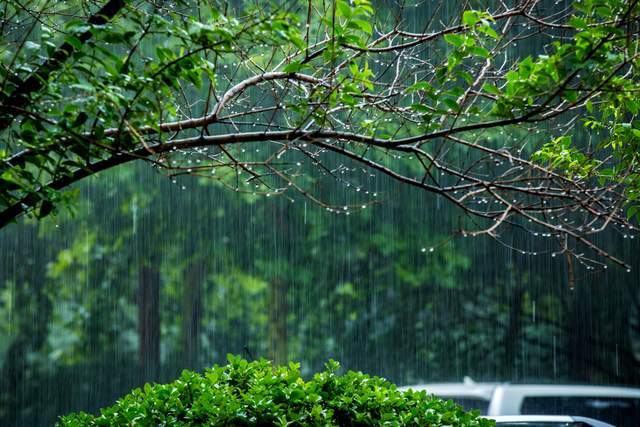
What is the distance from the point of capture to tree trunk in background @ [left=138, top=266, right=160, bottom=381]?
9664mm

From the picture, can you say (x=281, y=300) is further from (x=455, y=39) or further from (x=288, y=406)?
(x=455, y=39)

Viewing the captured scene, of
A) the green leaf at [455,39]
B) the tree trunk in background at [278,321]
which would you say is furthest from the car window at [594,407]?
the green leaf at [455,39]

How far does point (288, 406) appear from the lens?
8.97ft

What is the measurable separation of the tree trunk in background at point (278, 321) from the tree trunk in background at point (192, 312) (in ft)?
2.91

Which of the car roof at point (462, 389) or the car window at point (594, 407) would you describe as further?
the car roof at point (462, 389)

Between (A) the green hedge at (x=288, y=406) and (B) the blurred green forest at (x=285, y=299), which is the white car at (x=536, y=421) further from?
(B) the blurred green forest at (x=285, y=299)

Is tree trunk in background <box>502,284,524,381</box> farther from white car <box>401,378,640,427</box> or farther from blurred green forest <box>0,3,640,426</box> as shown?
white car <box>401,378,640,427</box>

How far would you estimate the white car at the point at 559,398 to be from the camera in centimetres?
842

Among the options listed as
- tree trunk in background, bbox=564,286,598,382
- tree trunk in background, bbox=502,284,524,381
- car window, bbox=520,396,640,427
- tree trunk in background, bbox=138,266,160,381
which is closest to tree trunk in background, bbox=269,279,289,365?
tree trunk in background, bbox=138,266,160,381

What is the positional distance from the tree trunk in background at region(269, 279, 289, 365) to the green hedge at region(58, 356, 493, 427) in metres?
6.71

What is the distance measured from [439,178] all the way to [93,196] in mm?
4246

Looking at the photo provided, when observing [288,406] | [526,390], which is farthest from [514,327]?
[288,406]

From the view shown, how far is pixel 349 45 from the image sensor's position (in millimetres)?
2674

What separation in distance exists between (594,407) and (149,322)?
17.2 ft
